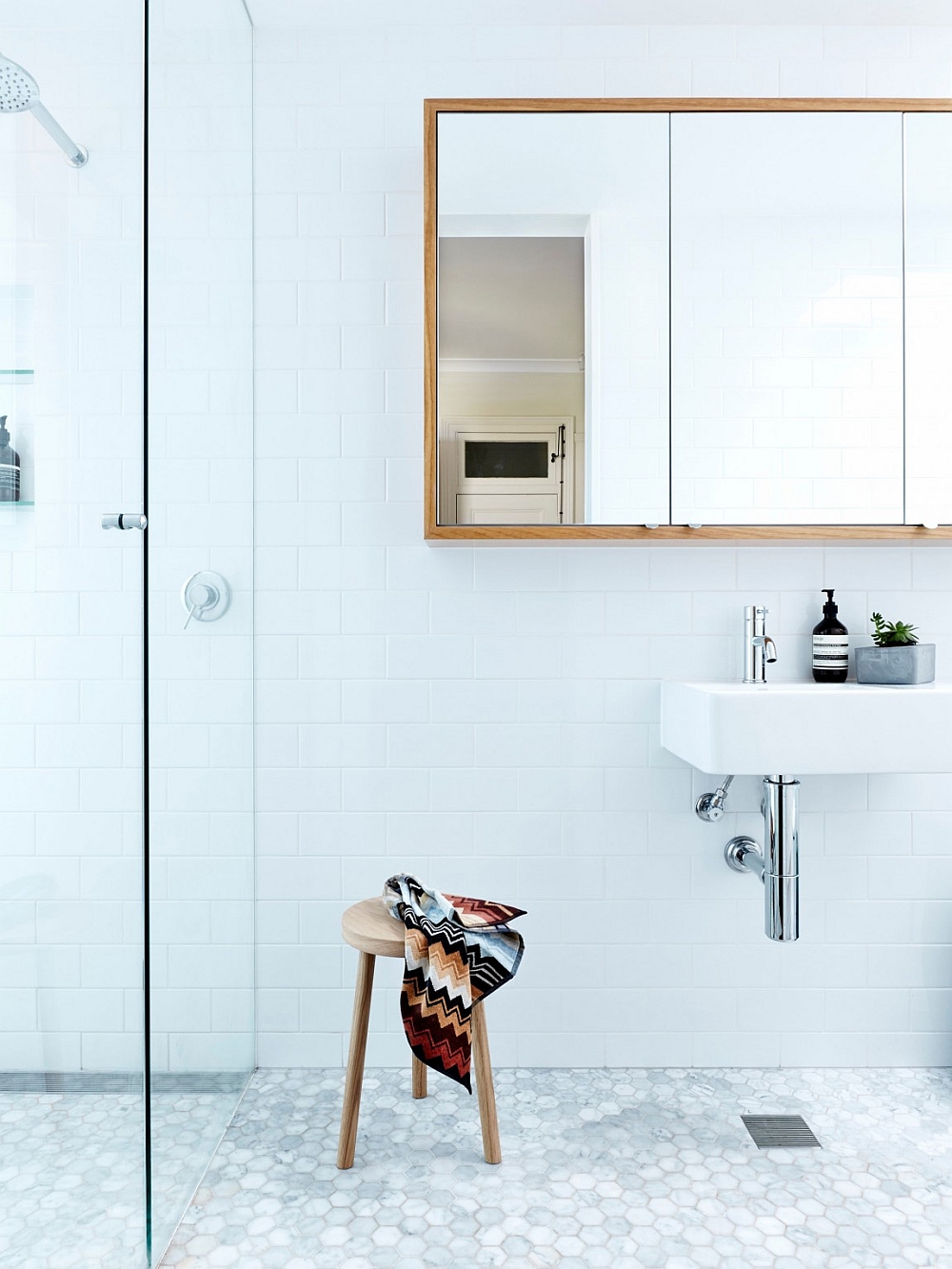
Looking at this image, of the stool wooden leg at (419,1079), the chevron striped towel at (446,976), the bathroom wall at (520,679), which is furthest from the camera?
the bathroom wall at (520,679)

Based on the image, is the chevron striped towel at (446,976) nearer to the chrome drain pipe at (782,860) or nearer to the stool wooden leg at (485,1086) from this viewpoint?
the stool wooden leg at (485,1086)

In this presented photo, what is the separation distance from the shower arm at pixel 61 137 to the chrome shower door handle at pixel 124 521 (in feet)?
1.43

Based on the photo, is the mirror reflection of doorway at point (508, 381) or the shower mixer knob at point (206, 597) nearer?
the shower mixer knob at point (206, 597)

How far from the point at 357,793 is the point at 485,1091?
0.67 metres

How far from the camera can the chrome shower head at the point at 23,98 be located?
3.18ft

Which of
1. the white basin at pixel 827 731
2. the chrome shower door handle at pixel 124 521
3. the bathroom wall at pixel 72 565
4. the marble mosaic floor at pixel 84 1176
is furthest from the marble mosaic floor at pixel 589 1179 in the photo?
the chrome shower door handle at pixel 124 521

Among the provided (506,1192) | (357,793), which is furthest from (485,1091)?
(357,793)

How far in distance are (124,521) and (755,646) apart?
1.29 meters

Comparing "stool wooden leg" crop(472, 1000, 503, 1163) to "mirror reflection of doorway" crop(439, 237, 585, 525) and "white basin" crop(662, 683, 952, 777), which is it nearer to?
"white basin" crop(662, 683, 952, 777)

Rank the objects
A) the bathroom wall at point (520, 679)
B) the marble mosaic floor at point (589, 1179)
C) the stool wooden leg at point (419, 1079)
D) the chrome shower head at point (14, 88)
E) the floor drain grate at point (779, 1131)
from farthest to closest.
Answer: the bathroom wall at point (520, 679) < the stool wooden leg at point (419, 1079) < the floor drain grate at point (779, 1131) < the marble mosaic floor at point (589, 1179) < the chrome shower head at point (14, 88)

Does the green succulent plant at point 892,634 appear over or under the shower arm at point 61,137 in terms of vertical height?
under

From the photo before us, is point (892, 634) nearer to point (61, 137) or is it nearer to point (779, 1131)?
point (779, 1131)

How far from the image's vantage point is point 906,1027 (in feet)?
6.56

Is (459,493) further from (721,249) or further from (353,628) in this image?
(721,249)
